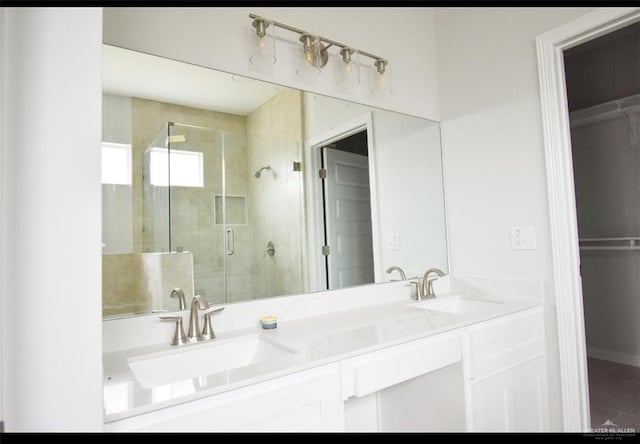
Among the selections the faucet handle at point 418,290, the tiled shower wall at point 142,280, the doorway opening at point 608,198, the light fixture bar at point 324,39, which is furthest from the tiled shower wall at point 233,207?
the doorway opening at point 608,198

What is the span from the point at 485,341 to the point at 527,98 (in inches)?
47.7

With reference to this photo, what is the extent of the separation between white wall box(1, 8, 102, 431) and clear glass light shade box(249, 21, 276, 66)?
884 millimetres

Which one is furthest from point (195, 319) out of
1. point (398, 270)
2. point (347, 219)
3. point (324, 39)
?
point (324, 39)

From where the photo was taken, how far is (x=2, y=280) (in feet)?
2.01

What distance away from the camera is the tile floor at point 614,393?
2020 millimetres

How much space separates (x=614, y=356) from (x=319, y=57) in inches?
127

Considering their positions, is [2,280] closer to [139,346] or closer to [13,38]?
[13,38]

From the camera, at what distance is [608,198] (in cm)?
292

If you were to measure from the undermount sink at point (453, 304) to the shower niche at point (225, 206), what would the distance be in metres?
0.72

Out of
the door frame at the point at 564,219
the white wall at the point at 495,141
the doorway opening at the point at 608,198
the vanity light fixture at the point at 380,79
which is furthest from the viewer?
the doorway opening at the point at 608,198

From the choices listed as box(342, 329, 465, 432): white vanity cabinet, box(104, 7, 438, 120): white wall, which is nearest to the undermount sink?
box(342, 329, 465, 432): white vanity cabinet

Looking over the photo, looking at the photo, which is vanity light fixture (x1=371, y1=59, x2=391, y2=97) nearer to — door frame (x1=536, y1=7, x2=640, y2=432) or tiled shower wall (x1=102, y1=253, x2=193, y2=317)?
door frame (x1=536, y1=7, x2=640, y2=432)

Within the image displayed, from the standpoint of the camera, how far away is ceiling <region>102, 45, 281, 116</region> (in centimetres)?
126

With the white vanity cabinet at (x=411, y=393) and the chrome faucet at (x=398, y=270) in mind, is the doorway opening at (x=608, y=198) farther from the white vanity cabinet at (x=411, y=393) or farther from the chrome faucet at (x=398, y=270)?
the chrome faucet at (x=398, y=270)
